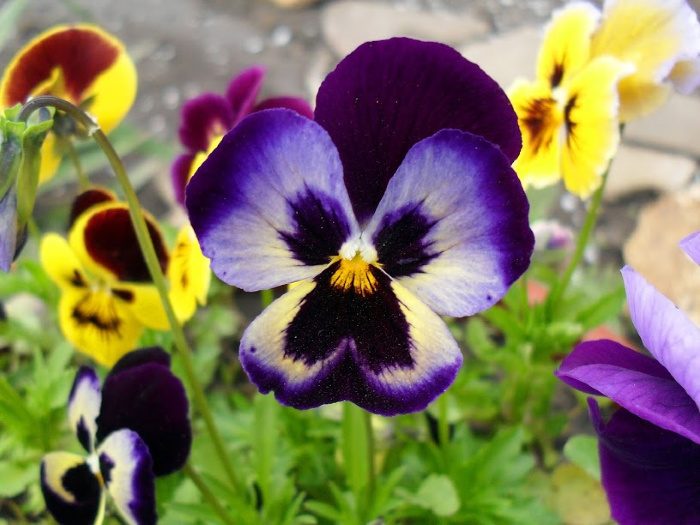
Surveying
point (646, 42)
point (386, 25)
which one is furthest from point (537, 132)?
point (386, 25)

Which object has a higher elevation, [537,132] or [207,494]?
[537,132]

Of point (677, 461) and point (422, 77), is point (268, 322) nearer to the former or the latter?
point (422, 77)

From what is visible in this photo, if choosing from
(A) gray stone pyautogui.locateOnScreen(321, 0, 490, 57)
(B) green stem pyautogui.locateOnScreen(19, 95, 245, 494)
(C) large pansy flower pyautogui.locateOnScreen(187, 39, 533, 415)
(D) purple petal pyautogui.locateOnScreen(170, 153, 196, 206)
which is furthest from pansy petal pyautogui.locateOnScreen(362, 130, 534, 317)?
(A) gray stone pyautogui.locateOnScreen(321, 0, 490, 57)

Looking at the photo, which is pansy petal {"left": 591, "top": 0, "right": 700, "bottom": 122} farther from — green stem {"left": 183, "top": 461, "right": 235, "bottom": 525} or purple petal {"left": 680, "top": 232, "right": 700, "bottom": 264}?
green stem {"left": 183, "top": 461, "right": 235, "bottom": 525}

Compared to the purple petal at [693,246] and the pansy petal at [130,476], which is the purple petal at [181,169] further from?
the purple petal at [693,246]

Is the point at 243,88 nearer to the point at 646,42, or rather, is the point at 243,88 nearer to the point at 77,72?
the point at 77,72
